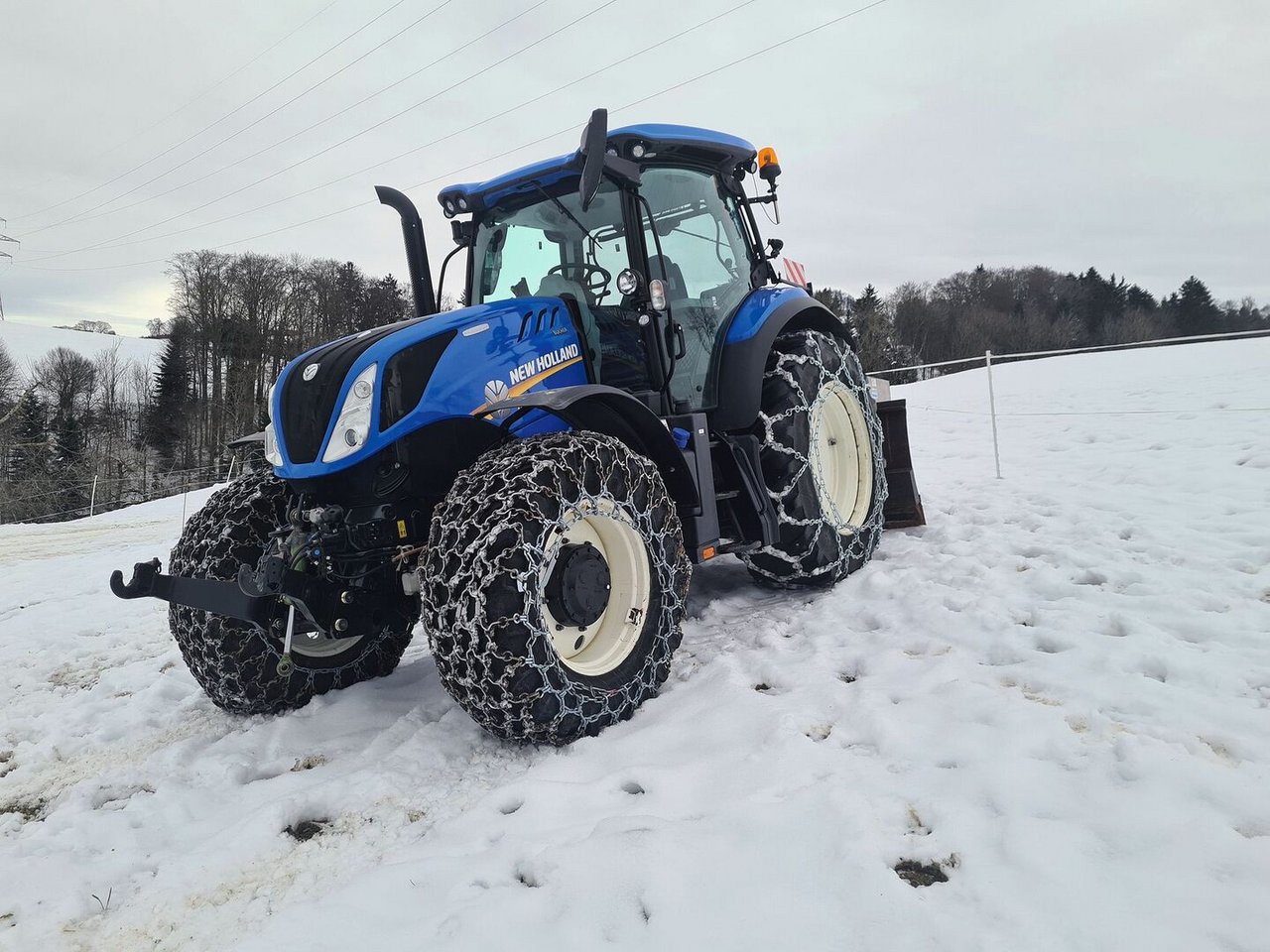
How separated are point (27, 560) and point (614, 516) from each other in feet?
36.8

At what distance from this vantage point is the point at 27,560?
10695 mm

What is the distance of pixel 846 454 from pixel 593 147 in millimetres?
2851

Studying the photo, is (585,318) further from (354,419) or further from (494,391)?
(354,419)

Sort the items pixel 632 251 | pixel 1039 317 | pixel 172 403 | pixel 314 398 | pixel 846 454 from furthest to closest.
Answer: pixel 1039 317, pixel 172 403, pixel 846 454, pixel 632 251, pixel 314 398

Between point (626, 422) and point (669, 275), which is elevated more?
point (669, 275)

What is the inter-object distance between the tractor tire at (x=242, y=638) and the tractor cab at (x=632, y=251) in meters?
1.56

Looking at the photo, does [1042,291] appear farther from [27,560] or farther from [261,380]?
[27,560]

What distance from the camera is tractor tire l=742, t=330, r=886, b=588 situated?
4.17m

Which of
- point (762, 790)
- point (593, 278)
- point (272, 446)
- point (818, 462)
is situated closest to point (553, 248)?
point (593, 278)

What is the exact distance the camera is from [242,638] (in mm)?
3346

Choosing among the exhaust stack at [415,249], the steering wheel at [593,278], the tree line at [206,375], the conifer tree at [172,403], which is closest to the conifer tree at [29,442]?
the tree line at [206,375]

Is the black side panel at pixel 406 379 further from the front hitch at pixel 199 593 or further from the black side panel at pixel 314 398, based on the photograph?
the front hitch at pixel 199 593

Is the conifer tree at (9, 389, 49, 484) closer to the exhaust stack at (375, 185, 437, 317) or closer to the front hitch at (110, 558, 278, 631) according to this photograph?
the exhaust stack at (375, 185, 437, 317)

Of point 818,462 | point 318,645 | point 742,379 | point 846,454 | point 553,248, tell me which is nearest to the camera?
point 318,645
